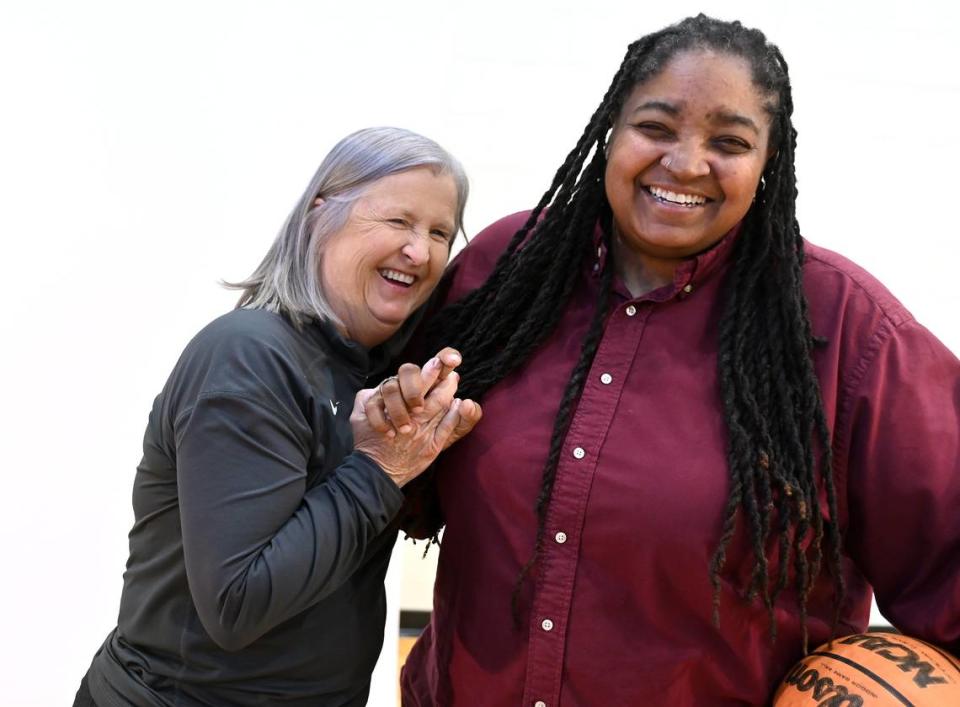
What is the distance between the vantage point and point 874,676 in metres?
1.47

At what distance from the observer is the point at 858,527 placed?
5.25 feet

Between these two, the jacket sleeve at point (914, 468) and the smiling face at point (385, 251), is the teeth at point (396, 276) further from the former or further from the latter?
the jacket sleeve at point (914, 468)

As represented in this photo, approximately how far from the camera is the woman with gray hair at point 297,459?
139 cm

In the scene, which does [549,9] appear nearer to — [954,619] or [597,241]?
[597,241]

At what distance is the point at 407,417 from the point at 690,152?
564 millimetres

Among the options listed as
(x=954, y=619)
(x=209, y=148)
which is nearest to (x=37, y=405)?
(x=209, y=148)

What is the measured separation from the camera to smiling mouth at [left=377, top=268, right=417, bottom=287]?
1.69 m

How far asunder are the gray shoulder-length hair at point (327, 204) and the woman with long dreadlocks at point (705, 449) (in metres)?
0.28

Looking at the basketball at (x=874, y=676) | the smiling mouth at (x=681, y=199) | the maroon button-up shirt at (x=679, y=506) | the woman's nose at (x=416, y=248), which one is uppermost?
the smiling mouth at (x=681, y=199)

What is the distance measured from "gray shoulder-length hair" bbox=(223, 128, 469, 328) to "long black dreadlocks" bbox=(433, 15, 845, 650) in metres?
0.25

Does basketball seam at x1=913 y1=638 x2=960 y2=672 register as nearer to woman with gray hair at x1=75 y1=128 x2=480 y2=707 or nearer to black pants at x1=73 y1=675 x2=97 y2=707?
woman with gray hair at x1=75 y1=128 x2=480 y2=707

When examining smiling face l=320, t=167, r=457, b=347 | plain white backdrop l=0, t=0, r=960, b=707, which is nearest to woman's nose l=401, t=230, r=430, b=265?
smiling face l=320, t=167, r=457, b=347

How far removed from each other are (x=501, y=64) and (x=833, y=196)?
1280mm

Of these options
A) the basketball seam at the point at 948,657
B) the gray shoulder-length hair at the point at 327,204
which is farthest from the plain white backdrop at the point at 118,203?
the basketball seam at the point at 948,657
